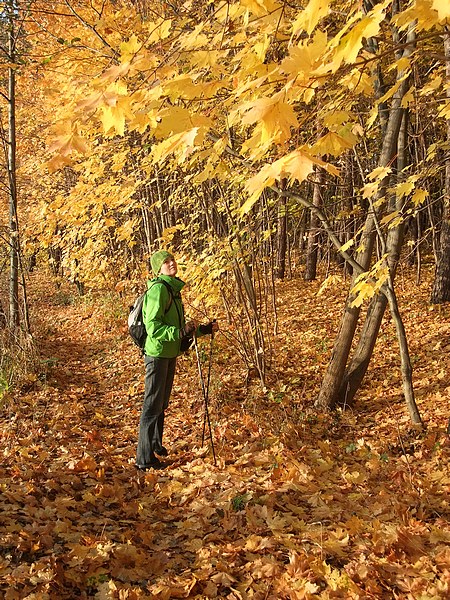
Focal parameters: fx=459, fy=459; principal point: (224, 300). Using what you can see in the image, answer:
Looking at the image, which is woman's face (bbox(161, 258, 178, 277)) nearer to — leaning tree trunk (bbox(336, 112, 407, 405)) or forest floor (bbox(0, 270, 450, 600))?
forest floor (bbox(0, 270, 450, 600))

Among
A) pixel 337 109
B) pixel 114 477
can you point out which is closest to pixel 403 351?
pixel 337 109

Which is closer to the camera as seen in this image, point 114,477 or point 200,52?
point 200,52

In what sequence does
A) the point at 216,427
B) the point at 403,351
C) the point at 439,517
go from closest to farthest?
the point at 439,517
the point at 403,351
the point at 216,427

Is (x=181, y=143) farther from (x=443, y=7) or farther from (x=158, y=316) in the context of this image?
(x=158, y=316)

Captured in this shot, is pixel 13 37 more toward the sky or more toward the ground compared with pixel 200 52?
more toward the sky

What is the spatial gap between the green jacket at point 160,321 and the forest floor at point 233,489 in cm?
118

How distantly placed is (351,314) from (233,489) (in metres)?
2.74

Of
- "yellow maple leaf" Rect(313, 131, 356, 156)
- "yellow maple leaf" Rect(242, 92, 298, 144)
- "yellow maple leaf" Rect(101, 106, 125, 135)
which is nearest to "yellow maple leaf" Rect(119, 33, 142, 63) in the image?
"yellow maple leaf" Rect(101, 106, 125, 135)

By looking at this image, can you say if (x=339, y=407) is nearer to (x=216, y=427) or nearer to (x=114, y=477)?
(x=216, y=427)

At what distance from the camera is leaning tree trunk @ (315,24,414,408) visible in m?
5.06

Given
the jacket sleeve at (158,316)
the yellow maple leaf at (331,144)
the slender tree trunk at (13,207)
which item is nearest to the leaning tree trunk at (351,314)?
the jacket sleeve at (158,316)

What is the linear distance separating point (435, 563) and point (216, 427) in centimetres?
287

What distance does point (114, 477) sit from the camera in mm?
4312

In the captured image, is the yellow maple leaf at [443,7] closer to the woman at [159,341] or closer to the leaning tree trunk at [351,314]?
the woman at [159,341]
